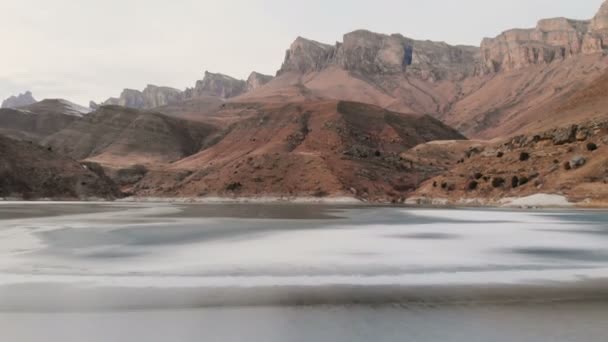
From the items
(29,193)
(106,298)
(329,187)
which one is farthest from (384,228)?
(29,193)

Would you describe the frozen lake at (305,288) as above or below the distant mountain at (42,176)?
below

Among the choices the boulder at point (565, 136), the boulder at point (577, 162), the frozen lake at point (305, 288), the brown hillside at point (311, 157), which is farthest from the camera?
the brown hillside at point (311, 157)

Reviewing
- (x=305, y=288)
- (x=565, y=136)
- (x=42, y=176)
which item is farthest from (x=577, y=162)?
(x=42, y=176)

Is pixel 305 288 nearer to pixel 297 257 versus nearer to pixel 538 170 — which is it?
A: pixel 297 257

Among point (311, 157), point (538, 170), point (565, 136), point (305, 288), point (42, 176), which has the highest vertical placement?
point (565, 136)

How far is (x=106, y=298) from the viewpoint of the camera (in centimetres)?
1739

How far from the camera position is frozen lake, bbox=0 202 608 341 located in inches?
543

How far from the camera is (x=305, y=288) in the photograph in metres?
18.8

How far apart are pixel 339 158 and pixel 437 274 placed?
4480 inches

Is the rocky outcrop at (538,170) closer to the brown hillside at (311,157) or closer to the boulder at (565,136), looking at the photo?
the boulder at (565,136)

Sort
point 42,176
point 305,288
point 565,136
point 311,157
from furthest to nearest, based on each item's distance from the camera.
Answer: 1. point 311,157
2. point 42,176
3. point 565,136
4. point 305,288

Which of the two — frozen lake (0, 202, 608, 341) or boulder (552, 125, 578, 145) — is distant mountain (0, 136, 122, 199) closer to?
frozen lake (0, 202, 608, 341)

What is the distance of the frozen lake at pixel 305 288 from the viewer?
1379cm

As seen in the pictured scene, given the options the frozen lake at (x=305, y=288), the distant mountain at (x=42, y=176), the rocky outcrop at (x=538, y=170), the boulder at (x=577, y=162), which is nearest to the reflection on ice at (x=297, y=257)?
the frozen lake at (x=305, y=288)
